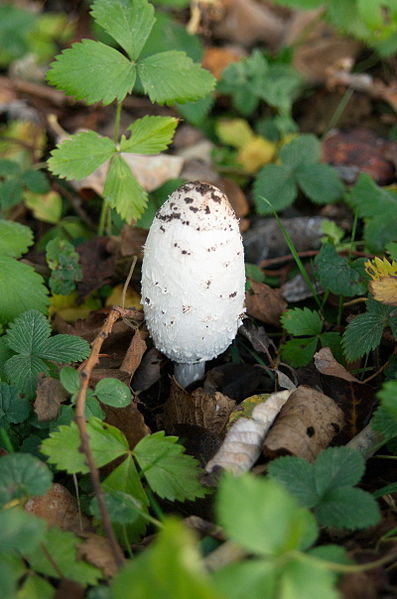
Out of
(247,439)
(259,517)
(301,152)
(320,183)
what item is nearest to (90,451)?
(247,439)

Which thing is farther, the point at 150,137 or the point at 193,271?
the point at 150,137

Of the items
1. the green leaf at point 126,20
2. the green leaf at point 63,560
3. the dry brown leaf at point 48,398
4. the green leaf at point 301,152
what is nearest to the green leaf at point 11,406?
the dry brown leaf at point 48,398

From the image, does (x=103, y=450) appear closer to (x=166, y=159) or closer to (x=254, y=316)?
(x=254, y=316)

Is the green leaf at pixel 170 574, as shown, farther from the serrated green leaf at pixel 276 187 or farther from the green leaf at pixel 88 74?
the serrated green leaf at pixel 276 187

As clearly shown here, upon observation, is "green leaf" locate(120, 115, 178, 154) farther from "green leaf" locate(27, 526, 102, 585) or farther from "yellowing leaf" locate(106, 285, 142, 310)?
"green leaf" locate(27, 526, 102, 585)

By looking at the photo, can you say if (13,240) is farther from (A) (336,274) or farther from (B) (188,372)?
(A) (336,274)

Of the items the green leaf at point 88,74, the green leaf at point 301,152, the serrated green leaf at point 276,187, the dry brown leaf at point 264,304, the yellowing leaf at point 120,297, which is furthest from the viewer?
the green leaf at point 301,152
